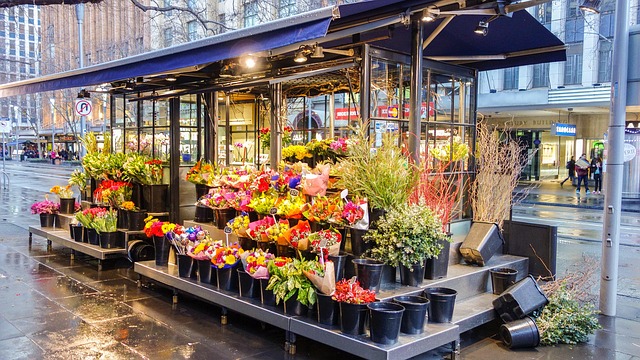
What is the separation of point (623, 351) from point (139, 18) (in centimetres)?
2788

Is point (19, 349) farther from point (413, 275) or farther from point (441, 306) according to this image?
point (441, 306)


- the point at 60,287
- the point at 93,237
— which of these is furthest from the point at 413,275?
the point at 93,237

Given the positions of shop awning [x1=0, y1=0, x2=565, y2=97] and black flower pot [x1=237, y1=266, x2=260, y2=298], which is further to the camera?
black flower pot [x1=237, y1=266, x2=260, y2=298]

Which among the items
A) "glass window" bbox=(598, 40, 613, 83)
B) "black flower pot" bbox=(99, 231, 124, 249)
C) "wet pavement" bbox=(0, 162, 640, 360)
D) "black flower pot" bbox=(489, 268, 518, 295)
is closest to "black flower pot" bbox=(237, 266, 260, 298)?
"wet pavement" bbox=(0, 162, 640, 360)

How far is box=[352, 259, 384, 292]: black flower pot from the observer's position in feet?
16.3

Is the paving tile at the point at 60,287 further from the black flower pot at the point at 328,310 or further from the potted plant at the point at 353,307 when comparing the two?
the potted plant at the point at 353,307

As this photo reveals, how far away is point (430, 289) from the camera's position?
17.1ft

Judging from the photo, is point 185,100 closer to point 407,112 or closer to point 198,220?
point 198,220

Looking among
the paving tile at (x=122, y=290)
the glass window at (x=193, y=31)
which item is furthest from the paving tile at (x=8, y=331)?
the glass window at (x=193, y=31)

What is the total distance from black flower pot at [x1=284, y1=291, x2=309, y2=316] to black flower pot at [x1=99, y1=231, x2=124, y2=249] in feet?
14.9

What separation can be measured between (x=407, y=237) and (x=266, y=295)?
62.2 inches

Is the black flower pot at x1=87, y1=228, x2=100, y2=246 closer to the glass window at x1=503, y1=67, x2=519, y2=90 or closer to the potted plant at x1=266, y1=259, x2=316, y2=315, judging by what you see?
the potted plant at x1=266, y1=259, x2=316, y2=315

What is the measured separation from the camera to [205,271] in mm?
6270

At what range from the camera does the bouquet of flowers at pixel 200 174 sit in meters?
8.41
